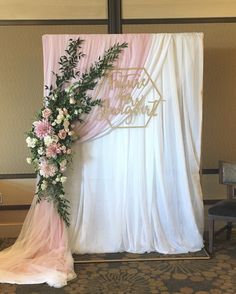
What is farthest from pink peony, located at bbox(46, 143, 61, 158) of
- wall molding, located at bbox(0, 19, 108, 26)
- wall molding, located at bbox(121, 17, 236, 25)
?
wall molding, located at bbox(121, 17, 236, 25)

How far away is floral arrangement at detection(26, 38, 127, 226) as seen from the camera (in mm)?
3725

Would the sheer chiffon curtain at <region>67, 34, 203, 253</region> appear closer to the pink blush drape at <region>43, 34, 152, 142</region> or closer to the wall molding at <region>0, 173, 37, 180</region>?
the pink blush drape at <region>43, 34, 152, 142</region>

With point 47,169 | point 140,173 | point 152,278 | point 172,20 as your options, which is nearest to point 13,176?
point 47,169

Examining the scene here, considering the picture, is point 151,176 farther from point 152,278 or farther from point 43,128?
point 43,128

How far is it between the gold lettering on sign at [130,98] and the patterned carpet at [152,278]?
1.33 metres

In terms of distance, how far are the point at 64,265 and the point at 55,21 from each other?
101 inches

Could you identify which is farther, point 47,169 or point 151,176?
point 151,176

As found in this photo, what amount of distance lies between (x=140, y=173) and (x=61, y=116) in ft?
3.09

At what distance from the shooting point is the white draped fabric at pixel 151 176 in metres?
3.90

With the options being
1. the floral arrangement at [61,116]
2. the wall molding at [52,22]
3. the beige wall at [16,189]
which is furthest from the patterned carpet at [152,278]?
the wall molding at [52,22]

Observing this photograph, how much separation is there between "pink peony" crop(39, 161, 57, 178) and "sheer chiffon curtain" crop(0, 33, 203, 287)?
0.23 metres

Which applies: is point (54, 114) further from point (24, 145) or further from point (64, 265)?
point (64, 265)

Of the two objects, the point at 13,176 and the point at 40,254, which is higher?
the point at 13,176

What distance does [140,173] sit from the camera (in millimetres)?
3926
